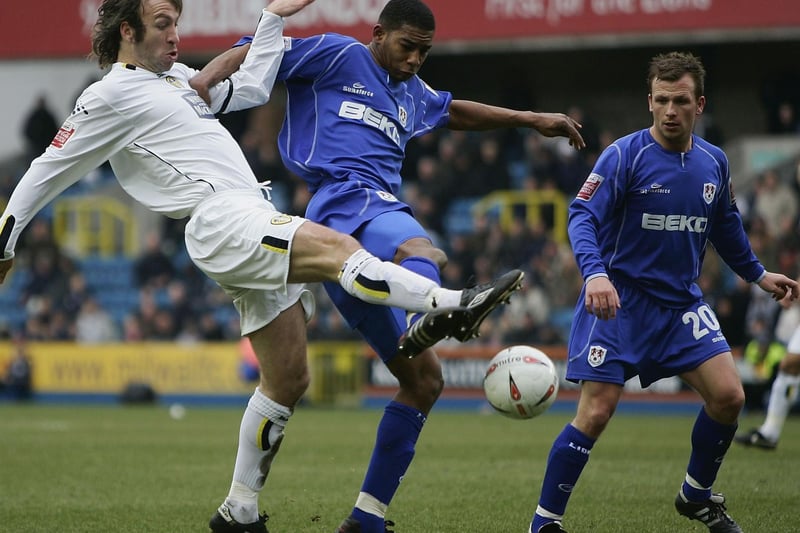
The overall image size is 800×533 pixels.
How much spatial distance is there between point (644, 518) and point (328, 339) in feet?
45.4

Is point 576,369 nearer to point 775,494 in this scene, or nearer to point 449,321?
point 449,321

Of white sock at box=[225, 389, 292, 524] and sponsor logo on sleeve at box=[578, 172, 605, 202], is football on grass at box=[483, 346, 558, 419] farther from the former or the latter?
white sock at box=[225, 389, 292, 524]

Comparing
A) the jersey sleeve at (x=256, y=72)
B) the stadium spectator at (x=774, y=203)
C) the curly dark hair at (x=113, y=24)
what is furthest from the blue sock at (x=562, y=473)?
the stadium spectator at (x=774, y=203)

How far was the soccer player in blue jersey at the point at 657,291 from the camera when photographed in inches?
239

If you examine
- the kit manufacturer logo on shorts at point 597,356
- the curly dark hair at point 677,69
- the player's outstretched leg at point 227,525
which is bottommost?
A: the player's outstretched leg at point 227,525

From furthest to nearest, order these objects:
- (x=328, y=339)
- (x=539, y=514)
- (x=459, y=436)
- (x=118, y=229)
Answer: (x=118, y=229), (x=328, y=339), (x=459, y=436), (x=539, y=514)

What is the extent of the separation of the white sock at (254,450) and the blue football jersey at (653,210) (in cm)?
179

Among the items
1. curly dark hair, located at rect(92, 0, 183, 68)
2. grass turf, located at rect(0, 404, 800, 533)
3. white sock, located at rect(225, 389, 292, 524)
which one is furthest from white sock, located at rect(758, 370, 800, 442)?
curly dark hair, located at rect(92, 0, 183, 68)

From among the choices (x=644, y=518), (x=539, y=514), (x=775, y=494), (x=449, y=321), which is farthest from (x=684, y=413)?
(x=449, y=321)

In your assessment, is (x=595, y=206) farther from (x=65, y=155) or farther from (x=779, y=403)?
(x=779, y=403)

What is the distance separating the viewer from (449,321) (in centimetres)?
495

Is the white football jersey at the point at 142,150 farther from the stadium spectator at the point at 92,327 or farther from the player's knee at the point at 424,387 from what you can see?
the stadium spectator at the point at 92,327

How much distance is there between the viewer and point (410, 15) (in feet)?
19.5

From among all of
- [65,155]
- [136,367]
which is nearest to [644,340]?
[65,155]
